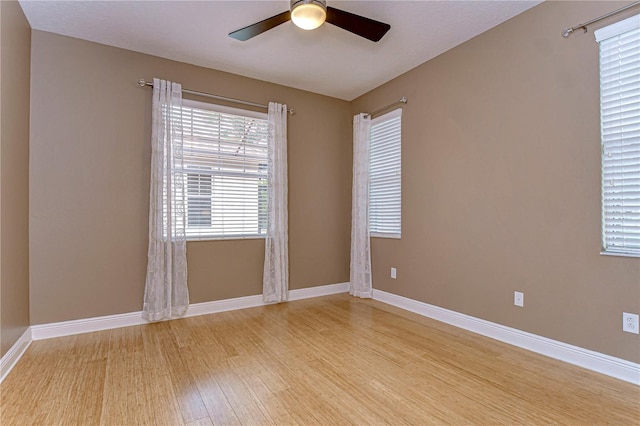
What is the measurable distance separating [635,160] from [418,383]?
201 centimetres

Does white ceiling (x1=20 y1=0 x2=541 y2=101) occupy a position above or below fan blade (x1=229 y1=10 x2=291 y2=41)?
above

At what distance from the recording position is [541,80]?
2.49m

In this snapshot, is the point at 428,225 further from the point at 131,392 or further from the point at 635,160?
the point at 131,392

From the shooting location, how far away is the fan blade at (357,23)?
2.12m

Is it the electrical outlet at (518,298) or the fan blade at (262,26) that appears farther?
the electrical outlet at (518,298)

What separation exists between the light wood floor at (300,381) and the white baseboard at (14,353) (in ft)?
0.16

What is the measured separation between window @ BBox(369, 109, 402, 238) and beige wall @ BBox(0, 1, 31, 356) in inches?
139

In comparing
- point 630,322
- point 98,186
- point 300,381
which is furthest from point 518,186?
point 98,186

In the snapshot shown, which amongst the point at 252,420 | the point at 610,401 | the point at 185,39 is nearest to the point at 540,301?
the point at 610,401

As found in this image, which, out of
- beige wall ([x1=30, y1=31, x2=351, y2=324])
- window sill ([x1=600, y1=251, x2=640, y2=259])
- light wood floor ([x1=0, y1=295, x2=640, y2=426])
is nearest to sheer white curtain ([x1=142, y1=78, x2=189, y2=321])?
beige wall ([x1=30, y1=31, x2=351, y2=324])

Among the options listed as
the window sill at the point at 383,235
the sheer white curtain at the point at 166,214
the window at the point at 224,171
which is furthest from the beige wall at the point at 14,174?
the window sill at the point at 383,235

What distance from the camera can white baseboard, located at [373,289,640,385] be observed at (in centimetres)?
207

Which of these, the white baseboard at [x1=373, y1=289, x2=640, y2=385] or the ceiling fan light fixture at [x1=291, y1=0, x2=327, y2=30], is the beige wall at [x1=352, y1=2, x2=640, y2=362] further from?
the ceiling fan light fixture at [x1=291, y1=0, x2=327, y2=30]

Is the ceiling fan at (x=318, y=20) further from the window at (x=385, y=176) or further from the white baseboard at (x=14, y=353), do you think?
the white baseboard at (x=14, y=353)
